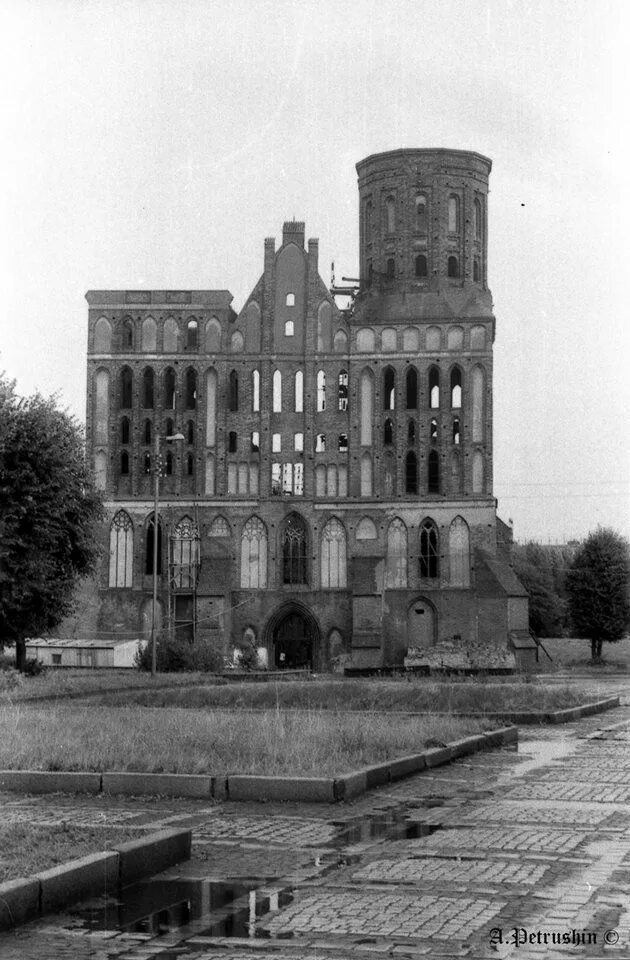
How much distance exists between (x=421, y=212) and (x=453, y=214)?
1.77 metres

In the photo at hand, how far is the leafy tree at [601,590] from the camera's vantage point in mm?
79250

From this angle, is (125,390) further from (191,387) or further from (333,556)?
(333,556)

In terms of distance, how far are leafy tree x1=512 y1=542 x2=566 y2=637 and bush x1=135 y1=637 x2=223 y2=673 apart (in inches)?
2430

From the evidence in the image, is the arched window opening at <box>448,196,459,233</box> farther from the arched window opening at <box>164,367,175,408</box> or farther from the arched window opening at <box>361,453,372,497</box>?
the arched window opening at <box>164,367,175,408</box>

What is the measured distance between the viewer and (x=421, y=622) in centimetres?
7212

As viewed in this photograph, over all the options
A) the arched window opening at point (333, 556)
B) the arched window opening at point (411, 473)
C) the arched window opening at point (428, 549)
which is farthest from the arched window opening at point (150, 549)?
the arched window opening at point (428, 549)

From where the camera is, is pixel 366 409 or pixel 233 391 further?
pixel 233 391

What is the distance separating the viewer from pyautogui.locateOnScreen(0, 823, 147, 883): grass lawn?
858cm

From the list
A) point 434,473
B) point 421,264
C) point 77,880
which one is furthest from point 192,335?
point 77,880

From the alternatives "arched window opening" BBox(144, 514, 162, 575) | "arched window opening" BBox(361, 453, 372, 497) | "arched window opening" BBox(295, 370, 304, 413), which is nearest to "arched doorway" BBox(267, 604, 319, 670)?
"arched window opening" BBox(144, 514, 162, 575)

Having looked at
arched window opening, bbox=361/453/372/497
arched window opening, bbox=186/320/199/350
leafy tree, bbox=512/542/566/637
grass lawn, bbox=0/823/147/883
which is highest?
arched window opening, bbox=186/320/199/350

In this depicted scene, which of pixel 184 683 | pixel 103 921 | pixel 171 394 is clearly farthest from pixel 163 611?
pixel 103 921

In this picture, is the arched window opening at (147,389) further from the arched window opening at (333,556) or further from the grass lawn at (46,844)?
the grass lawn at (46,844)

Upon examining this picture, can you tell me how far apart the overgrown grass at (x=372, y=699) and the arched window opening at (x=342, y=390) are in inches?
1649
